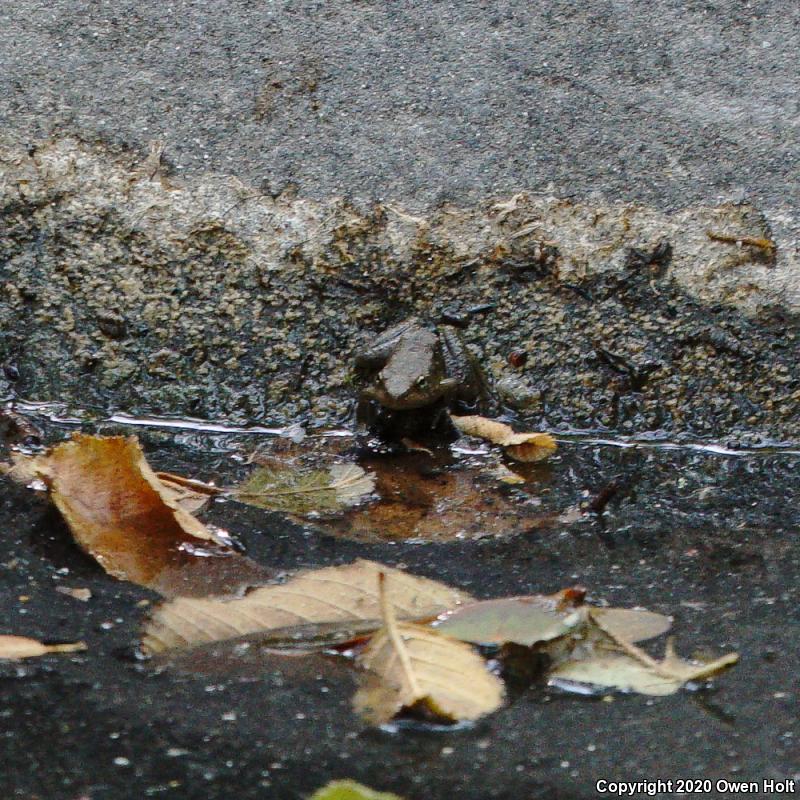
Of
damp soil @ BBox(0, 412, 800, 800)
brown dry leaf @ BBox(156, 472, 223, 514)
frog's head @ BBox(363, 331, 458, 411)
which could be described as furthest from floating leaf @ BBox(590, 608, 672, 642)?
frog's head @ BBox(363, 331, 458, 411)

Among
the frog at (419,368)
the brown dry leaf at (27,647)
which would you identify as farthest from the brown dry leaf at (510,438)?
the brown dry leaf at (27,647)

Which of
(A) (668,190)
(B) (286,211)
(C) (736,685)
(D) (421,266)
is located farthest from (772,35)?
(C) (736,685)

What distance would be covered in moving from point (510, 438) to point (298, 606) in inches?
45.8

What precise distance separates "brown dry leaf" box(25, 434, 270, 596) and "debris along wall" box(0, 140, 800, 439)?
809 mm

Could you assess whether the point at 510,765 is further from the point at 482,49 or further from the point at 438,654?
the point at 482,49

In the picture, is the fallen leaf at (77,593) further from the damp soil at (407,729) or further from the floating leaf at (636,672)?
the floating leaf at (636,672)

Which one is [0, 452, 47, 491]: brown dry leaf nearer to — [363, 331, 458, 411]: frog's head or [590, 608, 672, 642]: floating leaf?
[363, 331, 458, 411]: frog's head

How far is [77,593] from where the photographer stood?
6.49 feet

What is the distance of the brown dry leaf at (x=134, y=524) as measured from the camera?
207 cm

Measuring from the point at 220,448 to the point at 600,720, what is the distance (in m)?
1.59

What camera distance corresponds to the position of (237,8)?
10.5ft

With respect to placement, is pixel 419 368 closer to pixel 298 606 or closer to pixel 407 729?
pixel 298 606

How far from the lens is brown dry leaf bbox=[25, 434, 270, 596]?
2066 mm

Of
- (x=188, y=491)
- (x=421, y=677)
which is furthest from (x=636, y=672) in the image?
(x=188, y=491)
